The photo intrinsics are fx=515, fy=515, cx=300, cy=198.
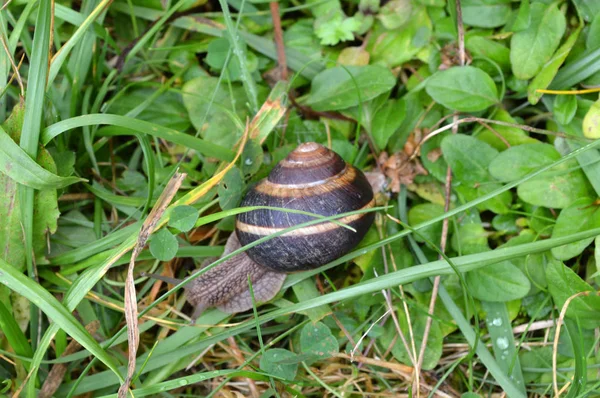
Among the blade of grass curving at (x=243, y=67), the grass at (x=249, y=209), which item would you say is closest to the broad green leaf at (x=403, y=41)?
the grass at (x=249, y=209)

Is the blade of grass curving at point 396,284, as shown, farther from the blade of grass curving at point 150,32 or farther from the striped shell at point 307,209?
the blade of grass curving at point 150,32

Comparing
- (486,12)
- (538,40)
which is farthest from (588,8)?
(486,12)

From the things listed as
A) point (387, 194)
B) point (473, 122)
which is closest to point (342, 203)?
point (387, 194)

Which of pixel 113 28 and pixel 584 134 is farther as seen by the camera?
pixel 113 28

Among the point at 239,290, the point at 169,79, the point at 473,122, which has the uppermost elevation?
the point at 169,79

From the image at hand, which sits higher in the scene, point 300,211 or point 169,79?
point 169,79

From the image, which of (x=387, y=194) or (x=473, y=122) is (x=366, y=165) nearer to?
(x=387, y=194)

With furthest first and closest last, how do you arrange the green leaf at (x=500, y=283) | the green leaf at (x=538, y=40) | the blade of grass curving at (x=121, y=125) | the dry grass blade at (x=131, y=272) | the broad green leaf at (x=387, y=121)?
the broad green leaf at (x=387, y=121)
the green leaf at (x=538, y=40)
the green leaf at (x=500, y=283)
the blade of grass curving at (x=121, y=125)
the dry grass blade at (x=131, y=272)
